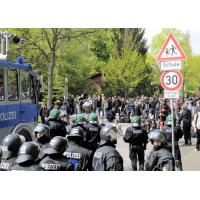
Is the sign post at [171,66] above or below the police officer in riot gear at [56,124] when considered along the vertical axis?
above

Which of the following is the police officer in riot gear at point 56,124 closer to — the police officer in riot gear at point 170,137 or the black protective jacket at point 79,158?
the police officer in riot gear at point 170,137

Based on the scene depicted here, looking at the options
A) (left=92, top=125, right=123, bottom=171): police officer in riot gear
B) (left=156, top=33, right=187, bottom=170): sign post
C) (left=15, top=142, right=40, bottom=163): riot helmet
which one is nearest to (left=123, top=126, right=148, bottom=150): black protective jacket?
(left=156, top=33, right=187, bottom=170): sign post

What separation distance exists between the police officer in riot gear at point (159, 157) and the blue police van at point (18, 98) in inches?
186

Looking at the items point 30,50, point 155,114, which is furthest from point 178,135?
point 30,50

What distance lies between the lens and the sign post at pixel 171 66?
823 cm

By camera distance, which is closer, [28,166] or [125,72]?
[28,166]

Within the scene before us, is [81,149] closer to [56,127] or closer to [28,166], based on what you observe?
[28,166]

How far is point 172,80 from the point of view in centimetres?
842

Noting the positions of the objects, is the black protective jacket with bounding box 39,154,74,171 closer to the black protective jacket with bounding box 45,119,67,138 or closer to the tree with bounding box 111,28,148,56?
the black protective jacket with bounding box 45,119,67,138

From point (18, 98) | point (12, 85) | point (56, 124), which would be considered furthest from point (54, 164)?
point (18, 98)

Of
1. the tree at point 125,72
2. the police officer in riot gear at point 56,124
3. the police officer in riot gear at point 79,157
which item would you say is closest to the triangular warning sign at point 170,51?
the police officer in riot gear at point 56,124

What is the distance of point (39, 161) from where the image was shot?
5.16 m

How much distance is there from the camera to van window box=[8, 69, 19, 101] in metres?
10.5

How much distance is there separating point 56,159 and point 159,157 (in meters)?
1.76
